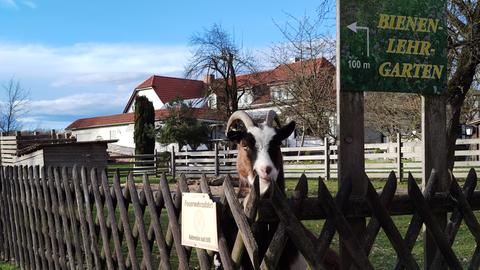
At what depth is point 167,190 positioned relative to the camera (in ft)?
14.2

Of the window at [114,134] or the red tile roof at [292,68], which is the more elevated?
the red tile roof at [292,68]

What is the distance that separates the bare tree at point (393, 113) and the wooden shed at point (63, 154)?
56.8ft

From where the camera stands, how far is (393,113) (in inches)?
1284

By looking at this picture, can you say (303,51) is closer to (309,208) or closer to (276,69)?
(276,69)

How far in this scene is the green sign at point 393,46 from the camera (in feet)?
14.6

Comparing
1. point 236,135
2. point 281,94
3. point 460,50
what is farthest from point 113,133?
point 236,135

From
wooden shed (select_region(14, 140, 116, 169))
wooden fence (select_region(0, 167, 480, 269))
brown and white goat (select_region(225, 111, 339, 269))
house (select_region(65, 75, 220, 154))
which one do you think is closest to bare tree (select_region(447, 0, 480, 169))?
brown and white goat (select_region(225, 111, 339, 269))

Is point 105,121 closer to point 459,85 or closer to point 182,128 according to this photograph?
point 182,128

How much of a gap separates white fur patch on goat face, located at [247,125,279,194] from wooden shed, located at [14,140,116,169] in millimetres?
10705

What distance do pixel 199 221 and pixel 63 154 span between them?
1357cm

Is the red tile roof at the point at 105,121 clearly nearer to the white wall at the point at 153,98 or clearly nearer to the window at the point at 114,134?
the window at the point at 114,134

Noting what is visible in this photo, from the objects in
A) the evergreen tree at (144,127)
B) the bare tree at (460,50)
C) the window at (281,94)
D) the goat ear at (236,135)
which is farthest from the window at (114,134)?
the goat ear at (236,135)

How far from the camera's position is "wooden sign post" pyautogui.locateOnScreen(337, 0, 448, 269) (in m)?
4.43

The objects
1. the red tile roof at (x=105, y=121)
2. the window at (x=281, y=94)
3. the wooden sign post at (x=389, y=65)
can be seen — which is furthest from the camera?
the red tile roof at (x=105, y=121)
